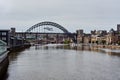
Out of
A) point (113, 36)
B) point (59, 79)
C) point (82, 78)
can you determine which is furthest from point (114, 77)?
point (113, 36)

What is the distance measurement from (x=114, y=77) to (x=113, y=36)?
531ft

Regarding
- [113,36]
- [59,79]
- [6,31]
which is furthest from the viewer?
[113,36]

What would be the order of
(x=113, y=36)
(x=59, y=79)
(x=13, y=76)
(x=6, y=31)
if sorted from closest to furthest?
1. (x=59, y=79)
2. (x=13, y=76)
3. (x=6, y=31)
4. (x=113, y=36)

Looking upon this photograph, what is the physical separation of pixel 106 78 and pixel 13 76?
10.2 metres

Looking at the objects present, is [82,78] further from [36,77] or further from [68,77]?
[36,77]

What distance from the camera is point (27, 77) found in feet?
113

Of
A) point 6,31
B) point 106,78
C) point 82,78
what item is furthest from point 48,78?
point 6,31

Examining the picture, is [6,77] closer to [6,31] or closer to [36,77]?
[36,77]

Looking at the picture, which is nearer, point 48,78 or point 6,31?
point 48,78

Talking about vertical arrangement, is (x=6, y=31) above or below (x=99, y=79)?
above

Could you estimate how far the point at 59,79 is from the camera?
33.0 metres

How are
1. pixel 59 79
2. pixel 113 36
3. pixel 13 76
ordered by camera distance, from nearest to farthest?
pixel 59 79 < pixel 13 76 < pixel 113 36

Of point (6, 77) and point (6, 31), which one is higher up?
point (6, 31)

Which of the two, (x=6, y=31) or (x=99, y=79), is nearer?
(x=99, y=79)
